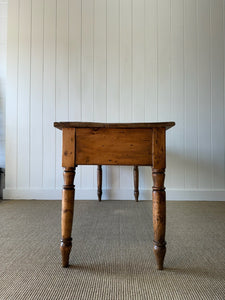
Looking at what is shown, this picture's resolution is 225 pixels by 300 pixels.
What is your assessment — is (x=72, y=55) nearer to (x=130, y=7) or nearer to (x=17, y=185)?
(x=130, y=7)

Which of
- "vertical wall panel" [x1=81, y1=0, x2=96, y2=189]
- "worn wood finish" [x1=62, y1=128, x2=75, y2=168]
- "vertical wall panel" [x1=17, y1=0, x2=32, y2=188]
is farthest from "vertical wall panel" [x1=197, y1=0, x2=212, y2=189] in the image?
"vertical wall panel" [x1=17, y1=0, x2=32, y2=188]

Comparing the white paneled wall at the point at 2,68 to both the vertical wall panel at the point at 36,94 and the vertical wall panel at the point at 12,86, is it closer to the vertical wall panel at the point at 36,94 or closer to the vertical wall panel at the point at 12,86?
the vertical wall panel at the point at 12,86

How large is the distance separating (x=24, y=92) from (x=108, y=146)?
189 centimetres

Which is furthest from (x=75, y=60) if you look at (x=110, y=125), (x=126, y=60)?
(x=110, y=125)

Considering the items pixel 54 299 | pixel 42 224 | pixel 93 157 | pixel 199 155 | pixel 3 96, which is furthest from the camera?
pixel 3 96

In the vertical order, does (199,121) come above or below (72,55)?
below

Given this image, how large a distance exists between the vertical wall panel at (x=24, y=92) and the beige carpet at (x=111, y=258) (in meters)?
0.76

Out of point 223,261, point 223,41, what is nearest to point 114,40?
point 223,41

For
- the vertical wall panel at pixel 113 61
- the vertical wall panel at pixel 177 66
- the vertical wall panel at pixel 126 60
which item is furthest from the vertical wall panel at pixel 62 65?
the vertical wall panel at pixel 177 66

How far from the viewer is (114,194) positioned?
2.29 metres

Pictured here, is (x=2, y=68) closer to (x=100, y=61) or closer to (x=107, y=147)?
(x=100, y=61)

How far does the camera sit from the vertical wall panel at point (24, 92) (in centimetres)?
236

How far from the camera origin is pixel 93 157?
0.93m

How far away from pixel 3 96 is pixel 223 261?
2698 mm
